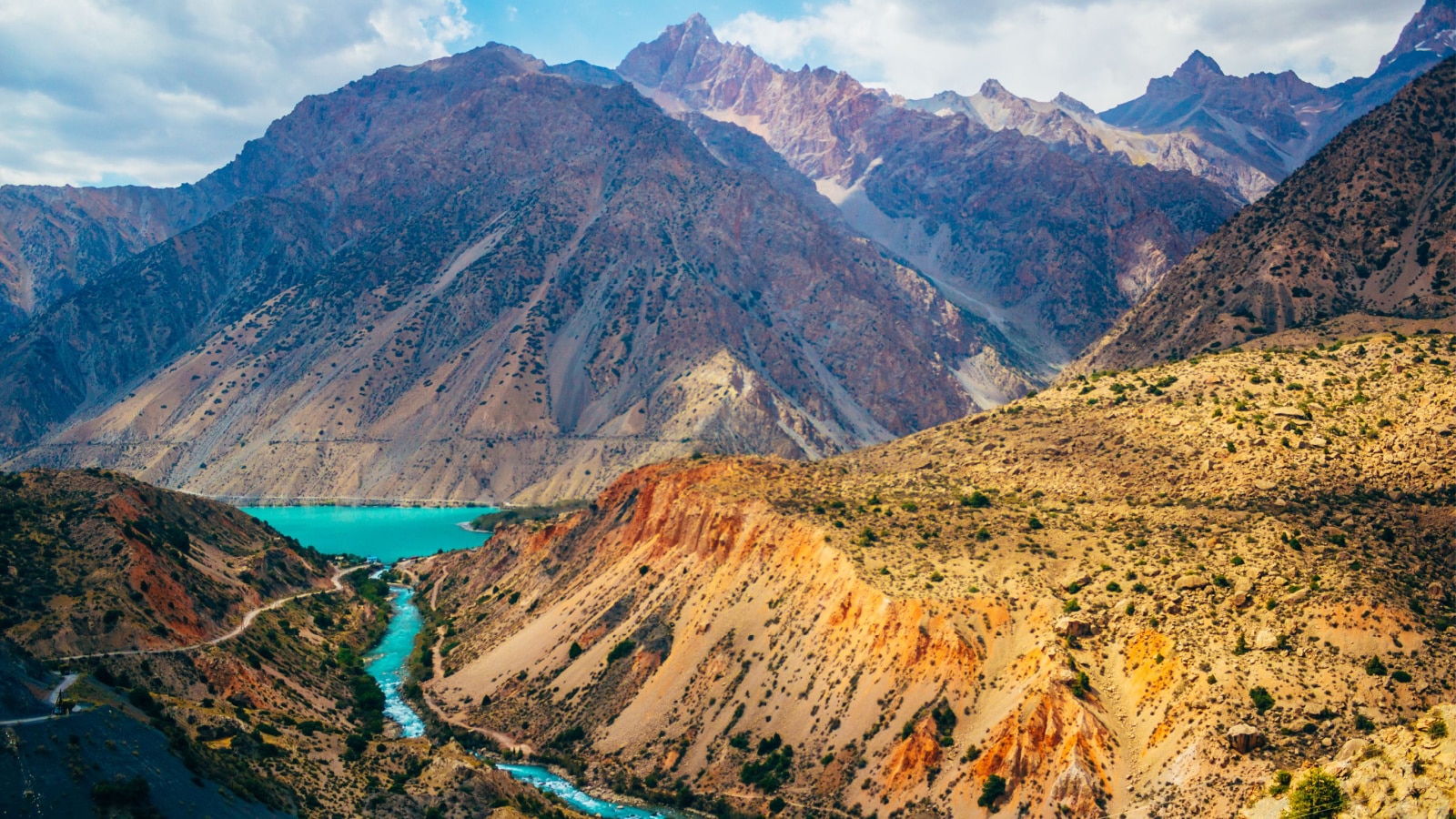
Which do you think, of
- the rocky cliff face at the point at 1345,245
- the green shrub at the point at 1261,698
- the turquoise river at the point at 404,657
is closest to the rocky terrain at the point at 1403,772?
the green shrub at the point at 1261,698

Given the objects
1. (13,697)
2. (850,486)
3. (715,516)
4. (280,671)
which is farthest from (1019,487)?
(13,697)

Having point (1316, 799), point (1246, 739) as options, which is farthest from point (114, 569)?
point (1316, 799)

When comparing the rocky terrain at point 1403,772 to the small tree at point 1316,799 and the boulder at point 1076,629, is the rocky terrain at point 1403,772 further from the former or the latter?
the boulder at point 1076,629

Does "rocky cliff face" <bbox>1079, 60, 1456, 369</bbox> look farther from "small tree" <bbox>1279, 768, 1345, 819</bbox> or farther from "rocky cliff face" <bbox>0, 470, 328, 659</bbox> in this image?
"rocky cliff face" <bbox>0, 470, 328, 659</bbox>

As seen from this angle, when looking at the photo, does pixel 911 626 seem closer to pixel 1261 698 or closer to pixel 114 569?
pixel 1261 698

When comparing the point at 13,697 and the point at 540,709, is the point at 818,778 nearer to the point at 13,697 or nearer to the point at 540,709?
the point at 540,709
